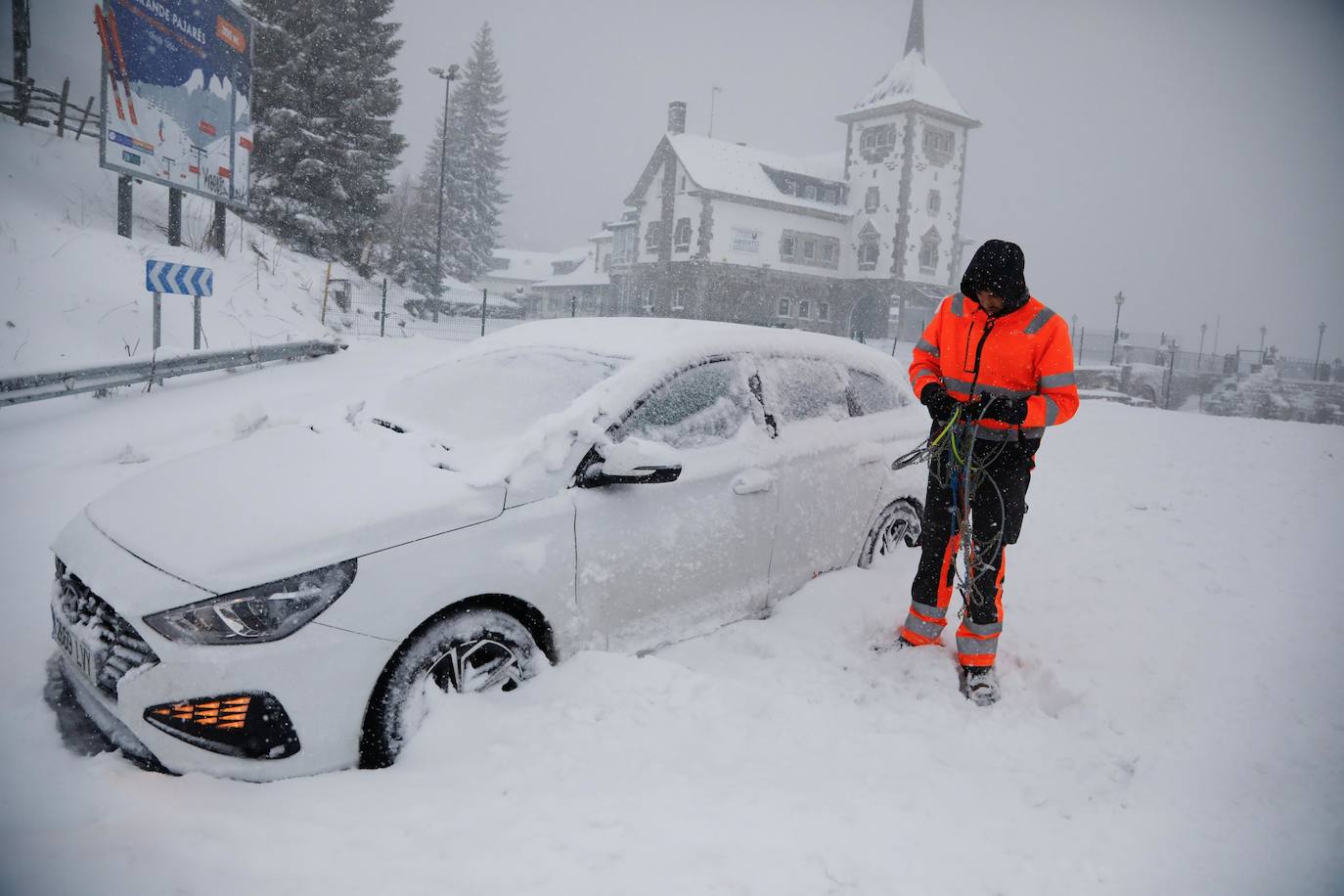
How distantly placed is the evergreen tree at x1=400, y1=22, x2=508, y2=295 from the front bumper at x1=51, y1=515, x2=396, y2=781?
148 ft

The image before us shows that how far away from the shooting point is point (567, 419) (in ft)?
10.8

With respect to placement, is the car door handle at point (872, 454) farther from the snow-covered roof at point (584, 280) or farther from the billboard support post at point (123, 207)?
the snow-covered roof at point (584, 280)

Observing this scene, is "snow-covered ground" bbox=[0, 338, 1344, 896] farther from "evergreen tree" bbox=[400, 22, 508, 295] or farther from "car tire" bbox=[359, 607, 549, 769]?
"evergreen tree" bbox=[400, 22, 508, 295]

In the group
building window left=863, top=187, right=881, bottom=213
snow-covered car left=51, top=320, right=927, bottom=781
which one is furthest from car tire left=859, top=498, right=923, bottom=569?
building window left=863, top=187, right=881, bottom=213

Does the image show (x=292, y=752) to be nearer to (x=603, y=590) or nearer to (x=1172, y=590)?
(x=603, y=590)

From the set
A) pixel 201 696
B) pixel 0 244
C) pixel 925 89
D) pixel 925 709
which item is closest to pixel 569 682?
pixel 201 696

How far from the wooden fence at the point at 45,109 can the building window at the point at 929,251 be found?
40584mm

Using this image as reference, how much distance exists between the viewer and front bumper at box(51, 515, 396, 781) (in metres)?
2.37

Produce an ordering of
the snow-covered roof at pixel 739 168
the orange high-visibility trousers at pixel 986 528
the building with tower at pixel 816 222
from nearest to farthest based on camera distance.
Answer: the orange high-visibility trousers at pixel 986 528
the snow-covered roof at pixel 739 168
the building with tower at pixel 816 222

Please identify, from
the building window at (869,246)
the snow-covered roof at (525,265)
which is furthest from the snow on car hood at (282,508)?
the snow-covered roof at (525,265)

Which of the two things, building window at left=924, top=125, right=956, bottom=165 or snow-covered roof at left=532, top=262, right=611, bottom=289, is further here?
snow-covered roof at left=532, top=262, right=611, bottom=289

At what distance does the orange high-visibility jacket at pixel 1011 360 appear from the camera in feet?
11.4

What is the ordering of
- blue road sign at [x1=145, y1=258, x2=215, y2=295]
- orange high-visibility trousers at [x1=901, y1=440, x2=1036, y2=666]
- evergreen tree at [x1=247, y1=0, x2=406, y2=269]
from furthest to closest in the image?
evergreen tree at [x1=247, y1=0, x2=406, y2=269]
blue road sign at [x1=145, y1=258, x2=215, y2=295]
orange high-visibility trousers at [x1=901, y1=440, x2=1036, y2=666]

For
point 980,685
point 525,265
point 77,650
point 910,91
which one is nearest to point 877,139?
point 910,91
